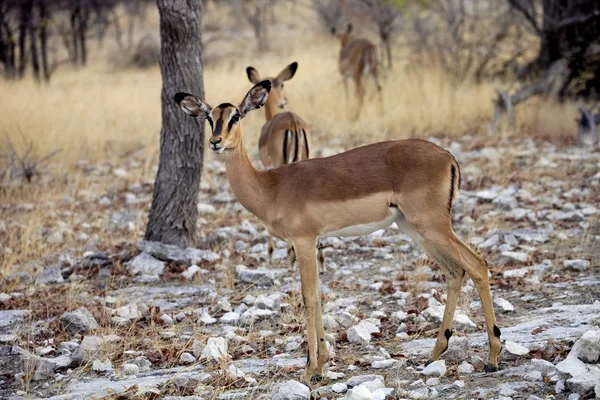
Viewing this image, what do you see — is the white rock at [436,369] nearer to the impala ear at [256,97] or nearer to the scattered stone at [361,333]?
the scattered stone at [361,333]

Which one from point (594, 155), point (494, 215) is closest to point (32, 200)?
point (494, 215)

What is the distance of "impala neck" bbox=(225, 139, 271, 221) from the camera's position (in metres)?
5.05

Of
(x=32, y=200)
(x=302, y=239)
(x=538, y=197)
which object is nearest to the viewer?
(x=302, y=239)

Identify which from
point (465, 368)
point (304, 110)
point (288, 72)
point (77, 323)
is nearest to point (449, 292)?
point (465, 368)

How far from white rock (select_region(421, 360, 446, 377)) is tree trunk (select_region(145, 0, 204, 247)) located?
3418mm

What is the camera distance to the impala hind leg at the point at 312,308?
4.66 meters

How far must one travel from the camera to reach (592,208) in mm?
8188

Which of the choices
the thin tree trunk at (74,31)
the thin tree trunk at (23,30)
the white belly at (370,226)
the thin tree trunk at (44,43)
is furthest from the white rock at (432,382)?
the thin tree trunk at (74,31)

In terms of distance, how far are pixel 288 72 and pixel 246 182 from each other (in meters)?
3.78

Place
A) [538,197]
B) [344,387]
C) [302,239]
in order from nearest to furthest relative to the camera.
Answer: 1. [344,387]
2. [302,239]
3. [538,197]

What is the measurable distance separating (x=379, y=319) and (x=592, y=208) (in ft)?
11.6

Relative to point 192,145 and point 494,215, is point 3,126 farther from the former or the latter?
point 494,215

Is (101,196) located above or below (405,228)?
below

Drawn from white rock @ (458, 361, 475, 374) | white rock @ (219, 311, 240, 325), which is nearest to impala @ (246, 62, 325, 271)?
white rock @ (219, 311, 240, 325)
